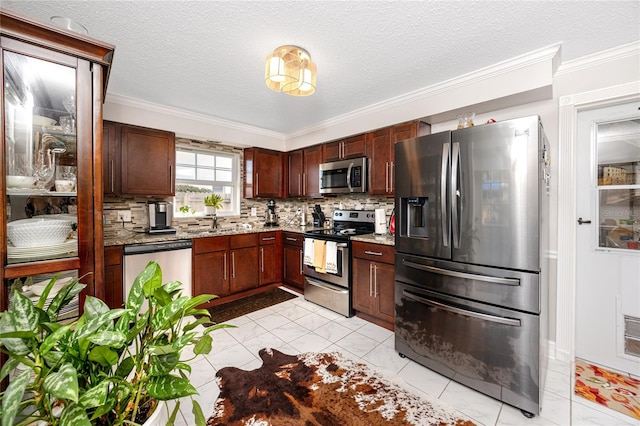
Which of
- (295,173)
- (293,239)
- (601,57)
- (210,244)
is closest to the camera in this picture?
(601,57)

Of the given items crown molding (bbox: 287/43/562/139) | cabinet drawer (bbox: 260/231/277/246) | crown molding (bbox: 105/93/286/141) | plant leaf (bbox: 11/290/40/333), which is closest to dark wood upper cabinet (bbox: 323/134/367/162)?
crown molding (bbox: 287/43/562/139)

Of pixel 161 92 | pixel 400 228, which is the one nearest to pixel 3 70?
pixel 161 92

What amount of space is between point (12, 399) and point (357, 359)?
2.11 metres

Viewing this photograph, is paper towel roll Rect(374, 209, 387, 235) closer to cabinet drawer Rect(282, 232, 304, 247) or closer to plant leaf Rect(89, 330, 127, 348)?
cabinet drawer Rect(282, 232, 304, 247)

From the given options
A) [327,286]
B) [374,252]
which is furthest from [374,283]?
[327,286]

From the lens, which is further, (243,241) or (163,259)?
(243,241)

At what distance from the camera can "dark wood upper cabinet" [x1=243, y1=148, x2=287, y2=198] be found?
13.7 ft

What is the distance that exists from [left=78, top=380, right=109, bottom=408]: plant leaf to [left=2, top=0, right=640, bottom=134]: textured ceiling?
76.7 inches

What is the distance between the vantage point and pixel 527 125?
5.32 ft

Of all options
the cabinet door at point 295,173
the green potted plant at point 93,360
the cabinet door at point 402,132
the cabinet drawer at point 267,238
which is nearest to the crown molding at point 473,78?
the cabinet door at point 402,132

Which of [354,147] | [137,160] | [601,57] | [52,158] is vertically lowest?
[52,158]

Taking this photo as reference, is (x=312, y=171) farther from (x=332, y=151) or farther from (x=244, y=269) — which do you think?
(x=244, y=269)

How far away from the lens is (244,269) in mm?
3680

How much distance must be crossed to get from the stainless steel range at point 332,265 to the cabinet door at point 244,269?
30.6 inches
